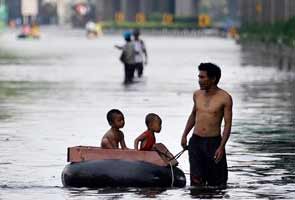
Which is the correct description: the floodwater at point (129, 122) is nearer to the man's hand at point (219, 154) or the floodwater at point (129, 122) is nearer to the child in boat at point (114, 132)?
the man's hand at point (219, 154)

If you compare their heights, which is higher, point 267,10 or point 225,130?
point 225,130

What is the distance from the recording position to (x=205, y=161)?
17281 millimetres

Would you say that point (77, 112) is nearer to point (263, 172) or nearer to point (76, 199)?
point (263, 172)

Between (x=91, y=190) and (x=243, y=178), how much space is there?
91.2 inches

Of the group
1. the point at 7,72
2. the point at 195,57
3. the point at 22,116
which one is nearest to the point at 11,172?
the point at 22,116

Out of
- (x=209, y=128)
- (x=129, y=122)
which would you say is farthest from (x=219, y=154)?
(x=129, y=122)

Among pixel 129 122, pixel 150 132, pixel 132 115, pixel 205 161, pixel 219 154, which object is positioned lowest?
pixel 132 115

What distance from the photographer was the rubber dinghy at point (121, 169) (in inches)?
687

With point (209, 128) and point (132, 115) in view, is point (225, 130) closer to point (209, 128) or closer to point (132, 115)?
point (209, 128)

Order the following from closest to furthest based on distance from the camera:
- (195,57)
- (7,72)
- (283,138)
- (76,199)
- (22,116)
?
(76,199) < (283,138) < (22,116) < (7,72) < (195,57)

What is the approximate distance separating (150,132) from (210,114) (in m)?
0.84

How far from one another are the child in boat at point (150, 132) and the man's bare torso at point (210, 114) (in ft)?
1.57

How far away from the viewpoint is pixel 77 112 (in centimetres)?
3173

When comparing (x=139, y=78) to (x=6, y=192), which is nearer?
(x=6, y=192)
